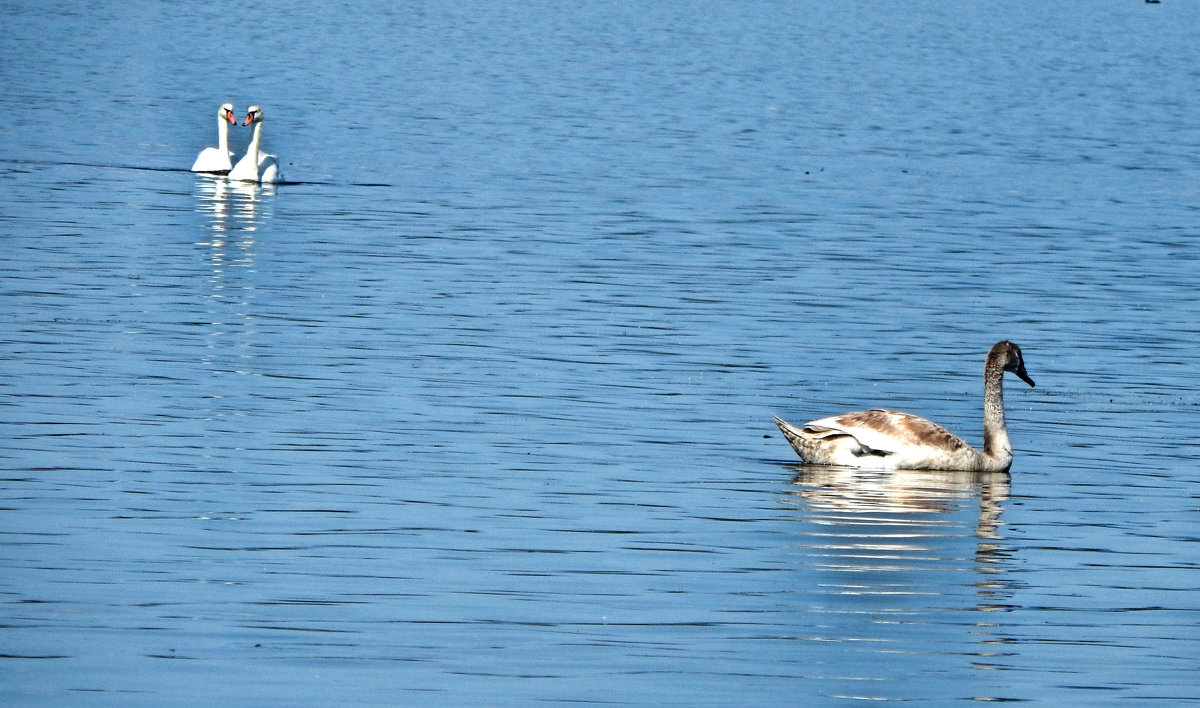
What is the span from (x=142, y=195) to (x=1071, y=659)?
2258cm

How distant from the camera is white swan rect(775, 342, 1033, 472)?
49.9 ft

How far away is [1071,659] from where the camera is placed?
1045 cm

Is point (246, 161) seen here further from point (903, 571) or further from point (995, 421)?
point (903, 571)

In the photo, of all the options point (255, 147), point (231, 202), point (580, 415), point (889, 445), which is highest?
point (889, 445)

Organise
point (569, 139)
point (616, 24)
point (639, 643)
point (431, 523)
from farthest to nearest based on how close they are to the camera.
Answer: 1. point (616, 24)
2. point (569, 139)
3. point (431, 523)
4. point (639, 643)

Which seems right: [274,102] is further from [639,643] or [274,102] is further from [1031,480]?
[639,643]

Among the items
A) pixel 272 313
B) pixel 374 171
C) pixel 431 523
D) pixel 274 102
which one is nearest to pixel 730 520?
pixel 431 523

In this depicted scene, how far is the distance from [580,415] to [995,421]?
309cm

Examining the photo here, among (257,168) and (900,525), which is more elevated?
(900,525)

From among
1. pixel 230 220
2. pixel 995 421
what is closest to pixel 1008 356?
pixel 995 421

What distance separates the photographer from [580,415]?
16.5 metres

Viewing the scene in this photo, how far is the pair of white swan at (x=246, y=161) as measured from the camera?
3369cm

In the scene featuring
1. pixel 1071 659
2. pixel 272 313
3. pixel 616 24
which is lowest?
pixel 616 24

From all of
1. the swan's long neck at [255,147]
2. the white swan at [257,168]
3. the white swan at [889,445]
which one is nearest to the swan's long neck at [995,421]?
the white swan at [889,445]
